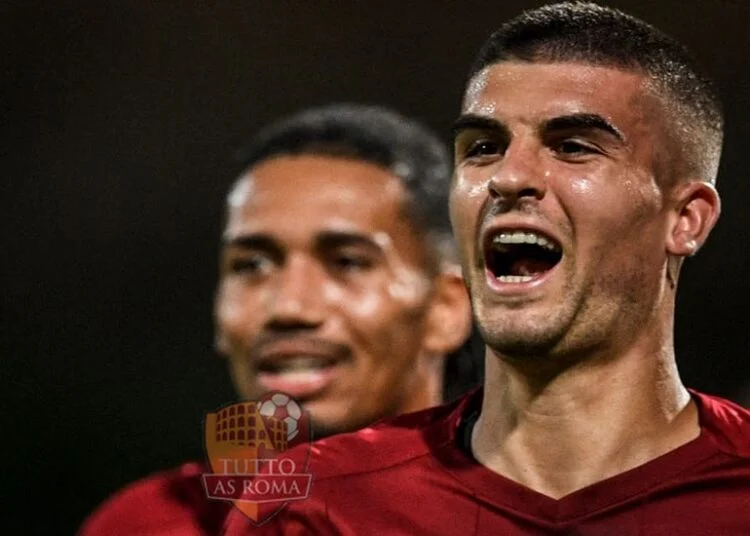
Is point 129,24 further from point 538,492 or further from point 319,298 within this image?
point 538,492

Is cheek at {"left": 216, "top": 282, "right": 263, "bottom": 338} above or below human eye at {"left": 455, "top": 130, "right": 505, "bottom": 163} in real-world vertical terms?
below

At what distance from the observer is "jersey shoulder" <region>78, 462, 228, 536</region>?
184 cm

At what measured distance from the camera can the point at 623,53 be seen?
157 cm

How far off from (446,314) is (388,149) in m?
0.30

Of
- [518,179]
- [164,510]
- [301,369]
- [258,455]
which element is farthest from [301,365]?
[518,179]

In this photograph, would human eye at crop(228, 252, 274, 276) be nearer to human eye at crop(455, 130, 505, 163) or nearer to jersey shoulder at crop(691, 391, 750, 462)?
human eye at crop(455, 130, 505, 163)

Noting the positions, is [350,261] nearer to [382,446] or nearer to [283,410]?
[283,410]

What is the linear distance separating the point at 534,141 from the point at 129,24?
46.2 inches

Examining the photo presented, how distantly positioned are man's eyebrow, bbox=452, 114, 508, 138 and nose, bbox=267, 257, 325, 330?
548mm

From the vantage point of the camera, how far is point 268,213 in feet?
6.89

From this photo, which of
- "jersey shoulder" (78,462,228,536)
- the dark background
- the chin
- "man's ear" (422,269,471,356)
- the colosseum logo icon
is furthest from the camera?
the dark background

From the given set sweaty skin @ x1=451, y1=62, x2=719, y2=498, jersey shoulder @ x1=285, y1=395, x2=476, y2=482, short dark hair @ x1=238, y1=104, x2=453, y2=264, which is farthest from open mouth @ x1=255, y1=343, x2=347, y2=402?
sweaty skin @ x1=451, y1=62, x2=719, y2=498

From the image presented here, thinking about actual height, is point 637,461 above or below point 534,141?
below

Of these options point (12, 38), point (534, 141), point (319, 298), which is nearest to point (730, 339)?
point (319, 298)
